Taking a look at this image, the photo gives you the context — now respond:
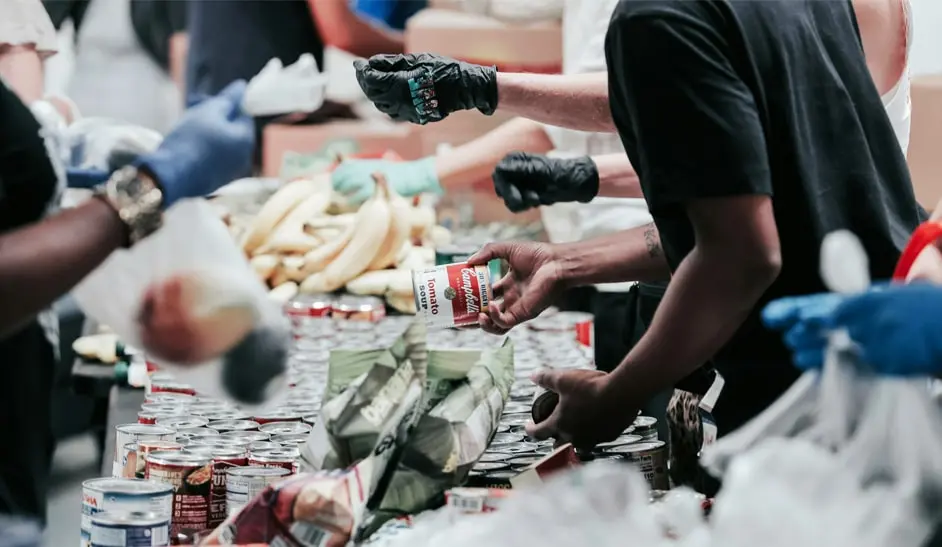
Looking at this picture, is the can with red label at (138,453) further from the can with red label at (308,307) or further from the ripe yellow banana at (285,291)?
the ripe yellow banana at (285,291)

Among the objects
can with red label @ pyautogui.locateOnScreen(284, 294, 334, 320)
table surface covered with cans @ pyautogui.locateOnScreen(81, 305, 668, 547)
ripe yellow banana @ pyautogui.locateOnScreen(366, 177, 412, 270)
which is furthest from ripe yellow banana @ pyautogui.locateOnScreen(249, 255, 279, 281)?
table surface covered with cans @ pyautogui.locateOnScreen(81, 305, 668, 547)

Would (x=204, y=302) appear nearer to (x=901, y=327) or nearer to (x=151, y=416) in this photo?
(x=151, y=416)

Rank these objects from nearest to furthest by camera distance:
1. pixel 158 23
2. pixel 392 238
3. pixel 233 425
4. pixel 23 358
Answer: pixel 23 358
pixel 233 425
pixel 392 238
pixel 158 23

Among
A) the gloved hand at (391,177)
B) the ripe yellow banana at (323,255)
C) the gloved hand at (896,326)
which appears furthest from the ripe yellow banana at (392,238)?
the gloved hand at (896,326)

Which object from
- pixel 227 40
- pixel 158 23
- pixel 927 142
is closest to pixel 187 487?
pixel 927 142

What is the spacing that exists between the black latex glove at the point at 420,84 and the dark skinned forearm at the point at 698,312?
79 cm

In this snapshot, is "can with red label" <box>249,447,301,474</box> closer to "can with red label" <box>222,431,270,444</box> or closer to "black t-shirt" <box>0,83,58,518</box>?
A: "can with red label" <box>222,431,270,444</box>

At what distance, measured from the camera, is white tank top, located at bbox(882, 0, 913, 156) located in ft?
6.97

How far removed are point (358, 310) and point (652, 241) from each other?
141 cm

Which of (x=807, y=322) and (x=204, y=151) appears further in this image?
(x=204, y=151)

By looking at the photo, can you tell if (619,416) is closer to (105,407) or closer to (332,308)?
(332,308)

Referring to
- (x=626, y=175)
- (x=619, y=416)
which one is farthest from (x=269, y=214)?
(x=619, y=416)

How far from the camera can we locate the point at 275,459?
70.5 inches

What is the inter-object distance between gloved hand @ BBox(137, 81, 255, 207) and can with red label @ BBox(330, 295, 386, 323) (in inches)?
72.2
